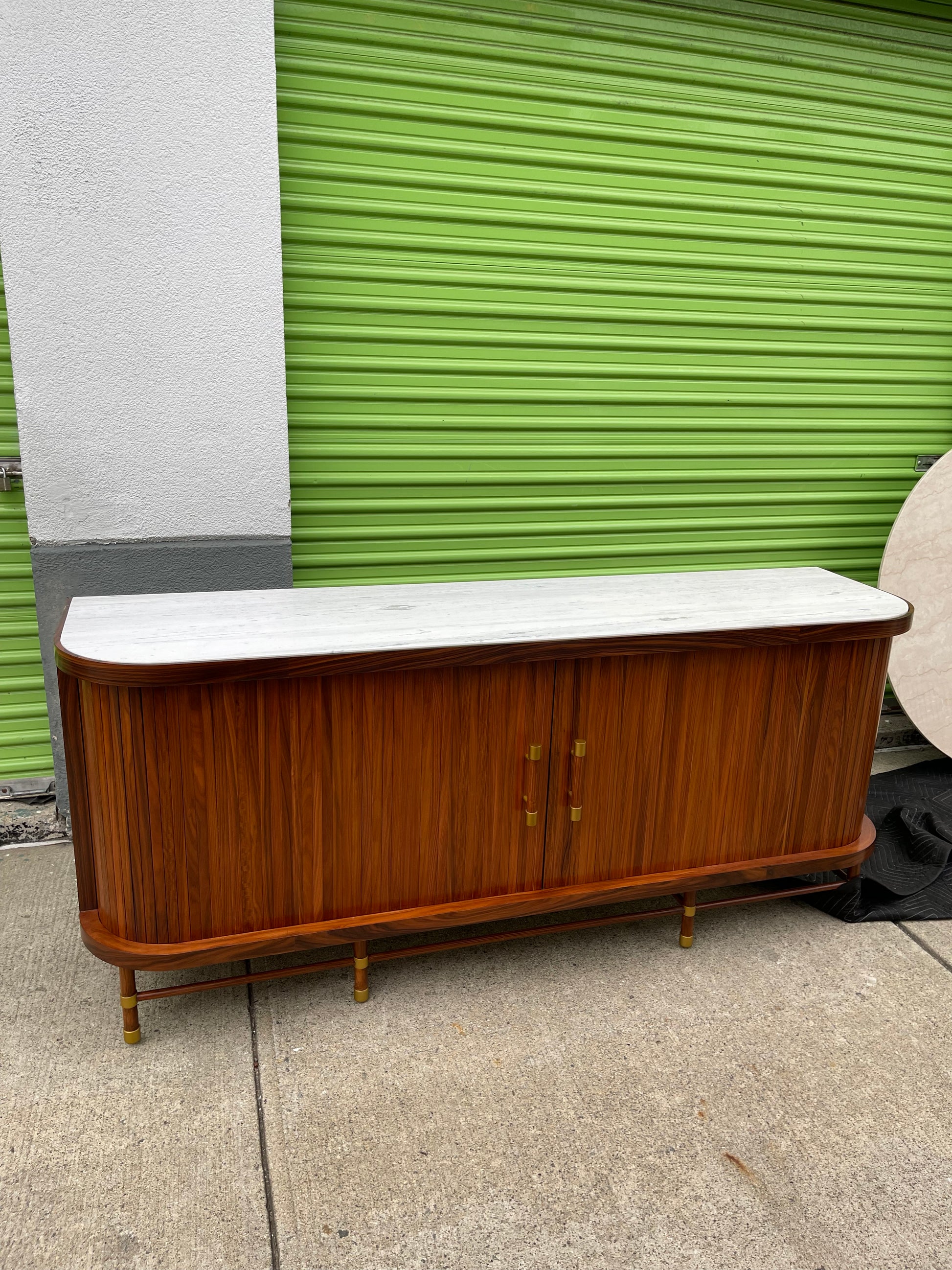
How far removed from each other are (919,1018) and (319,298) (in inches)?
111

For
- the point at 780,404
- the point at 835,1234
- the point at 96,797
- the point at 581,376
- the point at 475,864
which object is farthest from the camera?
the point at 780,404

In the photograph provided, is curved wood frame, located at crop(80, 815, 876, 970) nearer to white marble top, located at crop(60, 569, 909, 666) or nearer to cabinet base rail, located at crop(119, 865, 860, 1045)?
cabinet base rail, located at crop(119, 865, 860, 1045)

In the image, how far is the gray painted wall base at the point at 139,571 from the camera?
2988 millimetres

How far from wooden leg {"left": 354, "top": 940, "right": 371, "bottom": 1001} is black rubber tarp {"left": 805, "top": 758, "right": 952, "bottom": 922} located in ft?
5.01

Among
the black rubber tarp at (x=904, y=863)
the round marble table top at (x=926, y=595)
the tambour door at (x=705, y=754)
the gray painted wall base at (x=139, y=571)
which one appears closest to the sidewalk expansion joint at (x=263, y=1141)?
the tambour door at (x=705, y=754)

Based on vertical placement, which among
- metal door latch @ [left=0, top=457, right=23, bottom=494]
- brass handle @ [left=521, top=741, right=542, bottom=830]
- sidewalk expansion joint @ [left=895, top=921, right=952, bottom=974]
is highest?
metal door latch @ [left=0, top=457, right=23, bottom=494]

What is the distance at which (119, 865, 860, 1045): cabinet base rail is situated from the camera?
242 cm

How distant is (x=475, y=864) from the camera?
102 inches

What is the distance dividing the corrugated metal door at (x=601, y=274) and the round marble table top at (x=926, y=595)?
31 cm

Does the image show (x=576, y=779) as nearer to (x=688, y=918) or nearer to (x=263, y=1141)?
(x=688, y=918)

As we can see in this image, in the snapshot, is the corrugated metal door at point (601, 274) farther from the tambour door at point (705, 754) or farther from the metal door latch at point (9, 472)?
the tambour door at point (705, 754)

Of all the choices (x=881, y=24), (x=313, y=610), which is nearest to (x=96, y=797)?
(x=313, y=610)

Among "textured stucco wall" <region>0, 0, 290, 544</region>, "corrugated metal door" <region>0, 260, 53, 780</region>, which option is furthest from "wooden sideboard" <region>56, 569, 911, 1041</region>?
"corrugated metal door" <region>0, 260, 53, 780</region>

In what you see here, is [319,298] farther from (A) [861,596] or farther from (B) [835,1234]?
(B) [835,1234]
